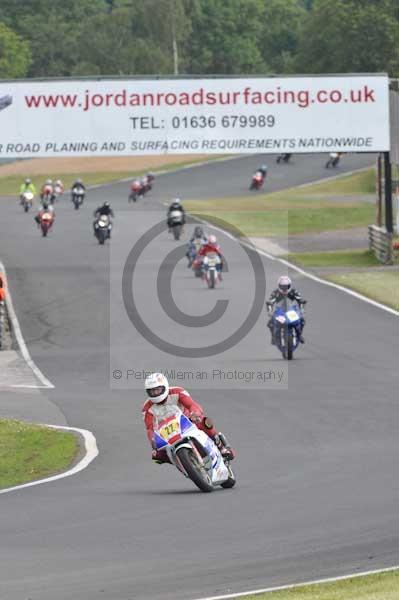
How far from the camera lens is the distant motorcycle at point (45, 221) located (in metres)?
58.9

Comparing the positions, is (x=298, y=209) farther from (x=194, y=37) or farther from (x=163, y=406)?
(x=194, y=37)

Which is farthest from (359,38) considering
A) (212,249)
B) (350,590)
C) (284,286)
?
(350,590)

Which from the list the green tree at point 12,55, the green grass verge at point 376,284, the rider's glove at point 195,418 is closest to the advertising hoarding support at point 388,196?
the green grass verge at point 376,284

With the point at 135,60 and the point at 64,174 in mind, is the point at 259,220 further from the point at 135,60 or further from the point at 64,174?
the point at 135,60

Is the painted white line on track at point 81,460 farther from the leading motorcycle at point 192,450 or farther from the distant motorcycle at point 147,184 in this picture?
the distant motorcycle at point 147,184

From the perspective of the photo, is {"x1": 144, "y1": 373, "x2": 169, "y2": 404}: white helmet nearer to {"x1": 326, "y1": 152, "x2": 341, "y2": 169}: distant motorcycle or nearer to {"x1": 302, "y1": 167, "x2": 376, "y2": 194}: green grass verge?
{"x1": 302, "y1": 167, "x2": 376, "y2": 194}: green grass verge

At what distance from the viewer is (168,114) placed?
44.7 metres

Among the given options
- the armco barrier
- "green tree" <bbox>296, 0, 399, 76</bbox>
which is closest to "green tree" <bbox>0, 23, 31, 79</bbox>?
"green tree" <bbox>296, 0, 399, 76</bbox>

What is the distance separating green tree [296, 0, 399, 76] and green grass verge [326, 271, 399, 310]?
7419 centimetres

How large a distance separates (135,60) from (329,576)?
4745 inches

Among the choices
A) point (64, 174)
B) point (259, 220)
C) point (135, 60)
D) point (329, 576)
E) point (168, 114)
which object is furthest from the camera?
point (135, 60)

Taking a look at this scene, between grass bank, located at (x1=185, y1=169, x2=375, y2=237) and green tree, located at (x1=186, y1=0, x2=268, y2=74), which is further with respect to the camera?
green tree, located at (x1=186, y1=0, x2=268, y2=74)

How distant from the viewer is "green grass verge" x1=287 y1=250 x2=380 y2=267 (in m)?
47.8

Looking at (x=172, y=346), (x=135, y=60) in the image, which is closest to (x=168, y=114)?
(x=172, y=346)
